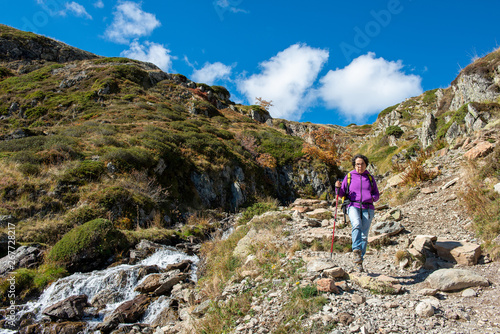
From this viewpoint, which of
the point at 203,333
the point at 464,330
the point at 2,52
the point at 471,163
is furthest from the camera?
the point at 2,52

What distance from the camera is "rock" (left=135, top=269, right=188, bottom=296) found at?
717 cm

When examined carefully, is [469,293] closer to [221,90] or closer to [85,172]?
[85,172]

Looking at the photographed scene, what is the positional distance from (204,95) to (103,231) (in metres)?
42.3

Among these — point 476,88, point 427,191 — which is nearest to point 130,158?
point 427,191

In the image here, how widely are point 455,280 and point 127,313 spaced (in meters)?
7.00

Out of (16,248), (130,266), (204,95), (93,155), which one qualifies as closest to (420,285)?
(130,266)

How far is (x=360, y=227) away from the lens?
5.14 m

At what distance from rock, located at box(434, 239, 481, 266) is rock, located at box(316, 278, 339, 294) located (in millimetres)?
2728

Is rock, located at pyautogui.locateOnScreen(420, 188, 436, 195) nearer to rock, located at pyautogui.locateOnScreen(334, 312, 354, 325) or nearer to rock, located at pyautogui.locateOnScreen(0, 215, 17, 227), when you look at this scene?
rock, located at pyautogui.locateOnScreen(334, 312, 354, 325)

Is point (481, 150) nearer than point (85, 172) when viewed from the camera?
Yes

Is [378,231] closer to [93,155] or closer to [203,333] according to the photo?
[203,333]

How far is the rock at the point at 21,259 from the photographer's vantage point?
8133mm

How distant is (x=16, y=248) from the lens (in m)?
9.08

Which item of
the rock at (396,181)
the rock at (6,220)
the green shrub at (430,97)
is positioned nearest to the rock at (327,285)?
the rock at (396,181)
